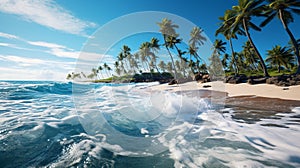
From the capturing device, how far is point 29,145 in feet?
11.1

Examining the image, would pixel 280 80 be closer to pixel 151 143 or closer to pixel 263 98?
pixel 263 98

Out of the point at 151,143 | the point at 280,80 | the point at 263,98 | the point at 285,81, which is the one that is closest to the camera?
the point at 151,143

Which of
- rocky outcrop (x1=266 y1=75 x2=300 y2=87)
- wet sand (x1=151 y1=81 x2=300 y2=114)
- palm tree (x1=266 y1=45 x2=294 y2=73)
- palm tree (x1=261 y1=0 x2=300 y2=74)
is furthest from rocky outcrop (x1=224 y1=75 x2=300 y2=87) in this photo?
palm tree (x1=266 y1=45 x2=294 y2=73)

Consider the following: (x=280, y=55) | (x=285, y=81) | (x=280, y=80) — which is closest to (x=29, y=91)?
(x=280, y=80)

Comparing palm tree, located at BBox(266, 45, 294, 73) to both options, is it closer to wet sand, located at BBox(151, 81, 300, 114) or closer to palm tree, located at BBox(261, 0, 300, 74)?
palm tree, located at BBox(261, 0, 300, 74)

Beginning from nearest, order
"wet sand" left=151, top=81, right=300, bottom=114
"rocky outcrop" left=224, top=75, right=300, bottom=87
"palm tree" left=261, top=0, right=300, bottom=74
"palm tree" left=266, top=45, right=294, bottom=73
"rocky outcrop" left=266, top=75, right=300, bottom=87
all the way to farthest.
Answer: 1. "wet sand" left=151, top=81, right=300, bottom=114
2. "rocky outcrop" left=266, top=75, right=300, bottom=87
3. "rocky outcrop" left=224, top=75, right=300, bottom=87
4. "palm tree" left=261, top=0, right=300, bottom=74
5. "palm tree" left=266, top=45, right=294, bottom=73

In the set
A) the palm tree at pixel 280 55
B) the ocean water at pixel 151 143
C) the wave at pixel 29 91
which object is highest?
the palm tree at pixel 280 55

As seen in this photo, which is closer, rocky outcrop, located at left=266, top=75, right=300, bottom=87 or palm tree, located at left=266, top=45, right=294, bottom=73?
rocky outcrop, located at left=266, top=75, right=300, bottom=87

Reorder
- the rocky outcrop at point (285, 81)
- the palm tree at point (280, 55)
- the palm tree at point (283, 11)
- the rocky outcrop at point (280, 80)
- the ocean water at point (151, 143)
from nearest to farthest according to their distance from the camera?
the ocean water at point (151, 143)
the rocky outcrop at point (285, 81)
the rocky outcrop at point (280, 80)
the palm tree at point (283, 11)
the palm tree at point (280, 55)

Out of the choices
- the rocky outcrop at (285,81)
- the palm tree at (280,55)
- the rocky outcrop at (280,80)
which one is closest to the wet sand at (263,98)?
the rocky outcrop at (285,81)

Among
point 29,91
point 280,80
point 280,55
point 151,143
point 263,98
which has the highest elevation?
point 280,55

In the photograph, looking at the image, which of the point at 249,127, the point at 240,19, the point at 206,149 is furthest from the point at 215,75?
the point at 206,149

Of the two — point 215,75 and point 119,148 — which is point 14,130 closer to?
point 119,148

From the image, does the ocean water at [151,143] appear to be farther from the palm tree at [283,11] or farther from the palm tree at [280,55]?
the palm tree at [280,55]
